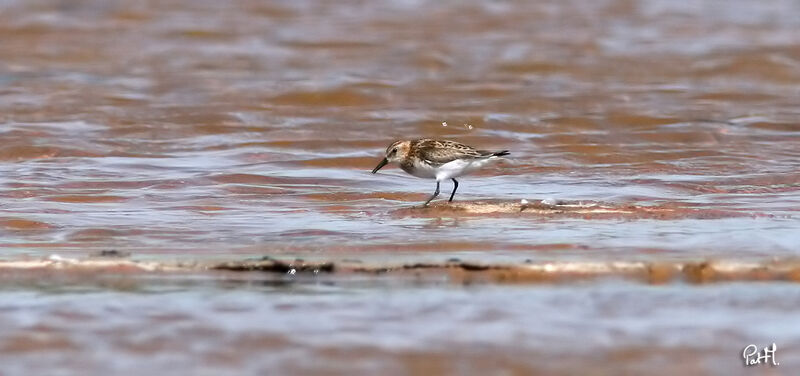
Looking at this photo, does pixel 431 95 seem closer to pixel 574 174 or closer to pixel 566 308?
pixel 574 174

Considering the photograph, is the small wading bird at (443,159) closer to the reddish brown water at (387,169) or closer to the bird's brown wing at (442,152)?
the bird's brown wing at (442,152)

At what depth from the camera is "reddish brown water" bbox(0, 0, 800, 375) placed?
5.22 meters

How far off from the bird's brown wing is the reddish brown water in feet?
1.39

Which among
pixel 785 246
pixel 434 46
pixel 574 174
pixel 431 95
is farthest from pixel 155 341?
pixel 434 46

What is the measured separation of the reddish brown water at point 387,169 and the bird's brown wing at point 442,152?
16.7 inches

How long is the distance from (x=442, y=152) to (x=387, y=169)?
2253 millimetres

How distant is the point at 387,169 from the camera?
37.5 ft

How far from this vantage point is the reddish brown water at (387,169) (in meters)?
5.22

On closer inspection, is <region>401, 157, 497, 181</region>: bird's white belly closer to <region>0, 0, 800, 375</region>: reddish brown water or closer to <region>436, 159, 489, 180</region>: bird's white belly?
<region>436, 159, 489, 180</region>: bird's white belly
